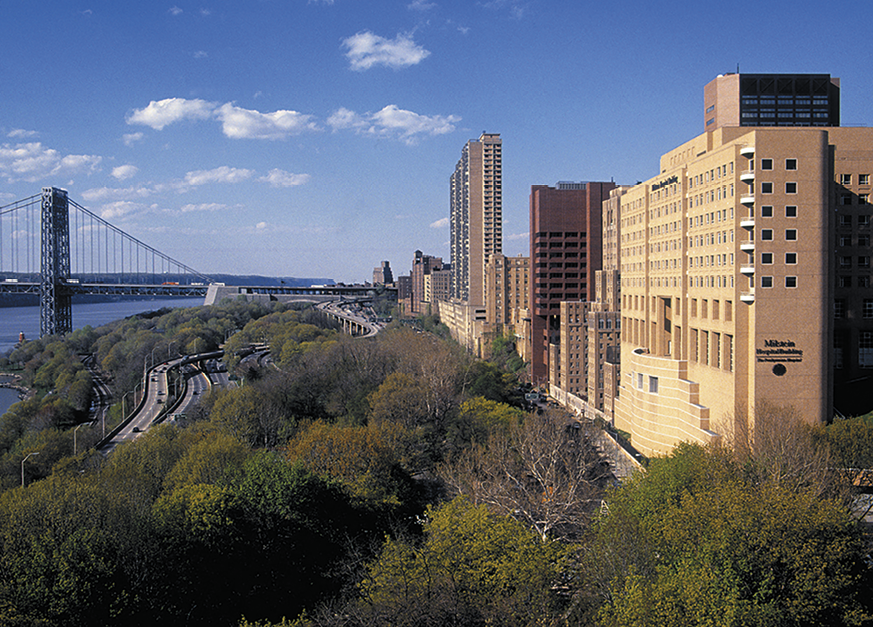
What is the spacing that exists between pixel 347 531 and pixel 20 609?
38.1 feet

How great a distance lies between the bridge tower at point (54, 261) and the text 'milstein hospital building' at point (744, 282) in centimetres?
8403

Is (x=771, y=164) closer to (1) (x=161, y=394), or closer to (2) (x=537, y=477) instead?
(2) (x=537, y=477)

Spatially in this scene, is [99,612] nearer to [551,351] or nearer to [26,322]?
[551,351]

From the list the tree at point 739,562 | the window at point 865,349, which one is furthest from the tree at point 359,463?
the window at point 865,349

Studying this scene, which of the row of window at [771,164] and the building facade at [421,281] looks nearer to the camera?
the row of window at [771,164]

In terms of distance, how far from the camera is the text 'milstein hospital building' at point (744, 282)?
103 ft

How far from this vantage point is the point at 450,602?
52.4ft

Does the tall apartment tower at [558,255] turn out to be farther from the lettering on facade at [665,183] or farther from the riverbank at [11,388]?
the riverbank at [11,388]

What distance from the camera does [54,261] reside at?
3802 inches

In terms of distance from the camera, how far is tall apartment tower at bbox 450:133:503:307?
114625 mm

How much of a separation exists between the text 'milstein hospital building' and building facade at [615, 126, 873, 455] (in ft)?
0.21

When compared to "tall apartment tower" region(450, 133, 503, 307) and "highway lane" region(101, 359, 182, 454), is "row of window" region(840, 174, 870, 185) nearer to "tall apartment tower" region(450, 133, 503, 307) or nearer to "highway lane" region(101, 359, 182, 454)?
"highway lane" region(101, 359, 182, 454)

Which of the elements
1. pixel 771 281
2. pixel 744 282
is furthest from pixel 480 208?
pixel 771 281

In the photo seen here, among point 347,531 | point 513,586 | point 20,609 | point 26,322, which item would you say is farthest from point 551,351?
point 26,322
